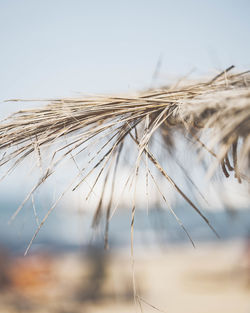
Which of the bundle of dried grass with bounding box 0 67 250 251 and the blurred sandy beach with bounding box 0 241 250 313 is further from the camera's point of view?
the blurred sandy beach with bounding box 0 241 250 313

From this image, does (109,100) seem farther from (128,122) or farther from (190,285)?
(190,285)

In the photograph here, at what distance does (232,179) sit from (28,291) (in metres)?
5.80

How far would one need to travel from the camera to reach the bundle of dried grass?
105 cm

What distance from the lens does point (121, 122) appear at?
1179mm

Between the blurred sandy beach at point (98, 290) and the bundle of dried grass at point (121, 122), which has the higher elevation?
the bundle of dried grass at point (121, 122)

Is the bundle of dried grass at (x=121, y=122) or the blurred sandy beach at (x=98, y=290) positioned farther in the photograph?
the blurred sandy beach at (x=98, y=290)

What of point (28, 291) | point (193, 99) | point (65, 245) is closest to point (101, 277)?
point (28, 291)

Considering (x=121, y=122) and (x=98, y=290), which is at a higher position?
(x=121, y=122)

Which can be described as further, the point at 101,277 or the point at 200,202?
the point at 101,277

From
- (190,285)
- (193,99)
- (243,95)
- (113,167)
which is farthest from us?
(190,285)

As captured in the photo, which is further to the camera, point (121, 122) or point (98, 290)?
point (98, 290)

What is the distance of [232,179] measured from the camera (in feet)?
3.82

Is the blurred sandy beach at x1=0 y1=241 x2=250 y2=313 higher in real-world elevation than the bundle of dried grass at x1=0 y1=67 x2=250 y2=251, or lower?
lower

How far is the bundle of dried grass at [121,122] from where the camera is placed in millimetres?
1050
